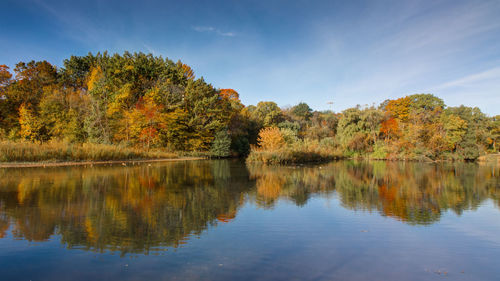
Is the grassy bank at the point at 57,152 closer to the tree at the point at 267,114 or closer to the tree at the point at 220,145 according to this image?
the tree at the point at 220,145

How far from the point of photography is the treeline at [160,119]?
1181 inches

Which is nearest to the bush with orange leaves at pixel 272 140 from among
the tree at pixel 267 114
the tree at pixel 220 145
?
the tree at pixel 220 145

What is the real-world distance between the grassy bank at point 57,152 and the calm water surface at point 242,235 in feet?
34.2

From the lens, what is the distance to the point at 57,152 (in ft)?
64.4

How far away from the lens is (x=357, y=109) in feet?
126

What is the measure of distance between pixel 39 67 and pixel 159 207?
38.6 meters

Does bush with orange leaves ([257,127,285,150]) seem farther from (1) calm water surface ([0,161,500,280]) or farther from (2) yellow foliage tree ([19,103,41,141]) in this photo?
(2) yellow foliage tree ([19,103,41,141])

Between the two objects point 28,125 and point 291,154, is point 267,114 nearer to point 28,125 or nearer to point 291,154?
point 291,154

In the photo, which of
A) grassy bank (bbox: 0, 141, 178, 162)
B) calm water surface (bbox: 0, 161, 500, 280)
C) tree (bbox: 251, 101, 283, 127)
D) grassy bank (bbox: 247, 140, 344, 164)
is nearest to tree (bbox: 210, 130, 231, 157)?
grassy bank (bbox: 247, 140, 344, 164)

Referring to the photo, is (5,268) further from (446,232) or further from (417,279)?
(446,232)

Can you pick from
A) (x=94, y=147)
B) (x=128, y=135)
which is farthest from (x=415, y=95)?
(x=94, y=147)

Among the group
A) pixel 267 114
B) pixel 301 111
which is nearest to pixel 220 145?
pixel 267 114

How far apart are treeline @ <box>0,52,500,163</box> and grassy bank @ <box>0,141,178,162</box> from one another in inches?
207

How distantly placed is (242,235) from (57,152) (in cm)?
1951
